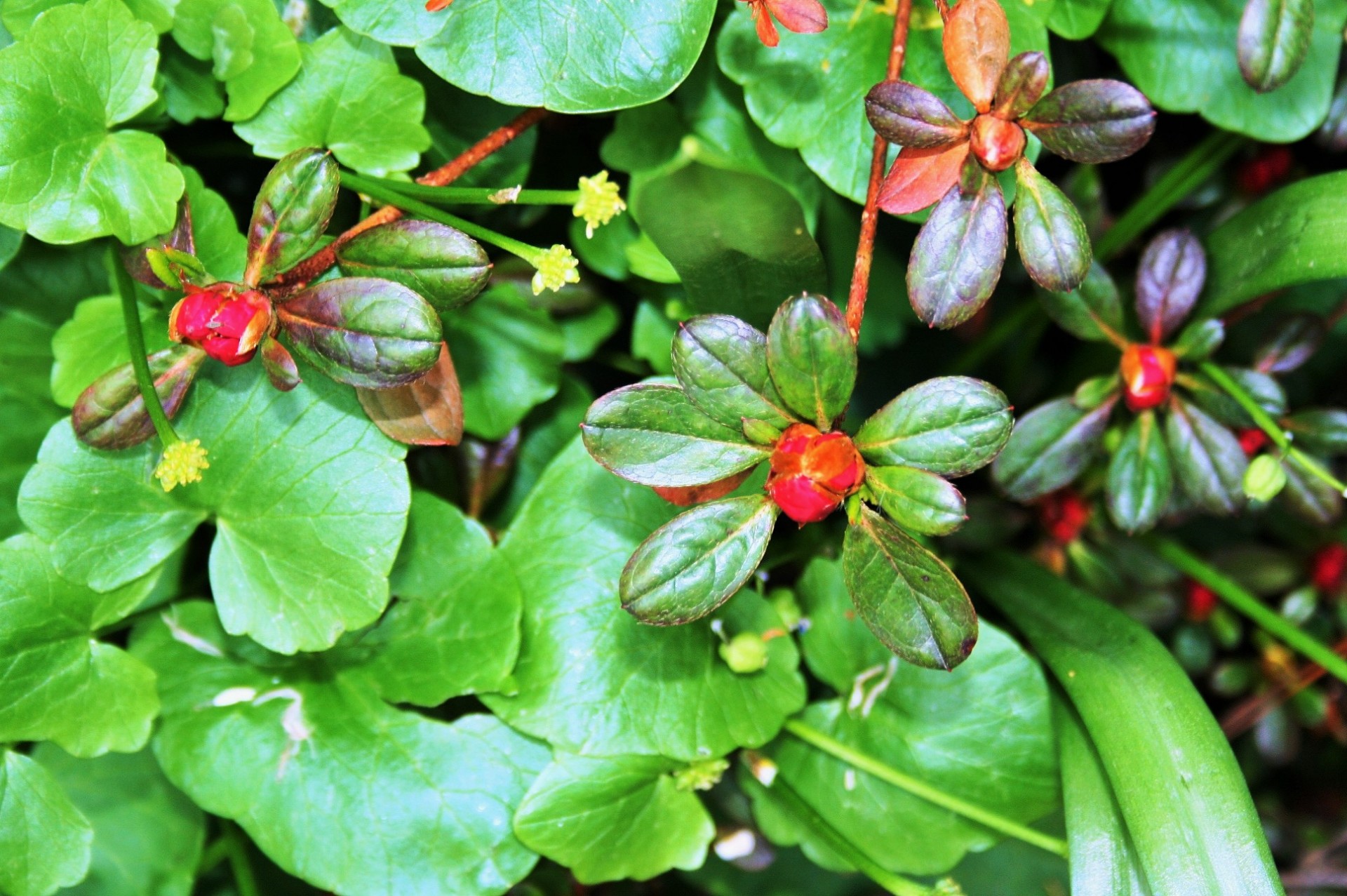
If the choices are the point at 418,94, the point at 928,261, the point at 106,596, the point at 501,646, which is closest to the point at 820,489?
the point at 928,261

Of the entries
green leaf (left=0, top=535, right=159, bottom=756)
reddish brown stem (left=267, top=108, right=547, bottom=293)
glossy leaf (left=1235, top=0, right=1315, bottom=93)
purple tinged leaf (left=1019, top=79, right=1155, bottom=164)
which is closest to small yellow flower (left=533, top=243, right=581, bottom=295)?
reddish brown stem (left=267, top=108, right=547, bottom=293)

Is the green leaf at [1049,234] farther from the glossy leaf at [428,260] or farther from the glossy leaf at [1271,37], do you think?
the glossy leaf at [428,260]

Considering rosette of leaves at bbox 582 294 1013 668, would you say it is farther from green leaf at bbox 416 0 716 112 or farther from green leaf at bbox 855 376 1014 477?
green leaf at bbox 416 0 716 112

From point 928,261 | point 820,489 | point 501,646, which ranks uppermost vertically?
point 928,261

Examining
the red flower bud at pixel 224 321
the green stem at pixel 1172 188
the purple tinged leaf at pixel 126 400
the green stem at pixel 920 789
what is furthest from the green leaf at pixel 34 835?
the green stem at pixel 1172 188

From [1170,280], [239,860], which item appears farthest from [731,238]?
[239,860]

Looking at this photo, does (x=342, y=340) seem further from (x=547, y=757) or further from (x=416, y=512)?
(x=547, y=757)

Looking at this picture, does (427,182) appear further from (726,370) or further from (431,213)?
(726,370)
